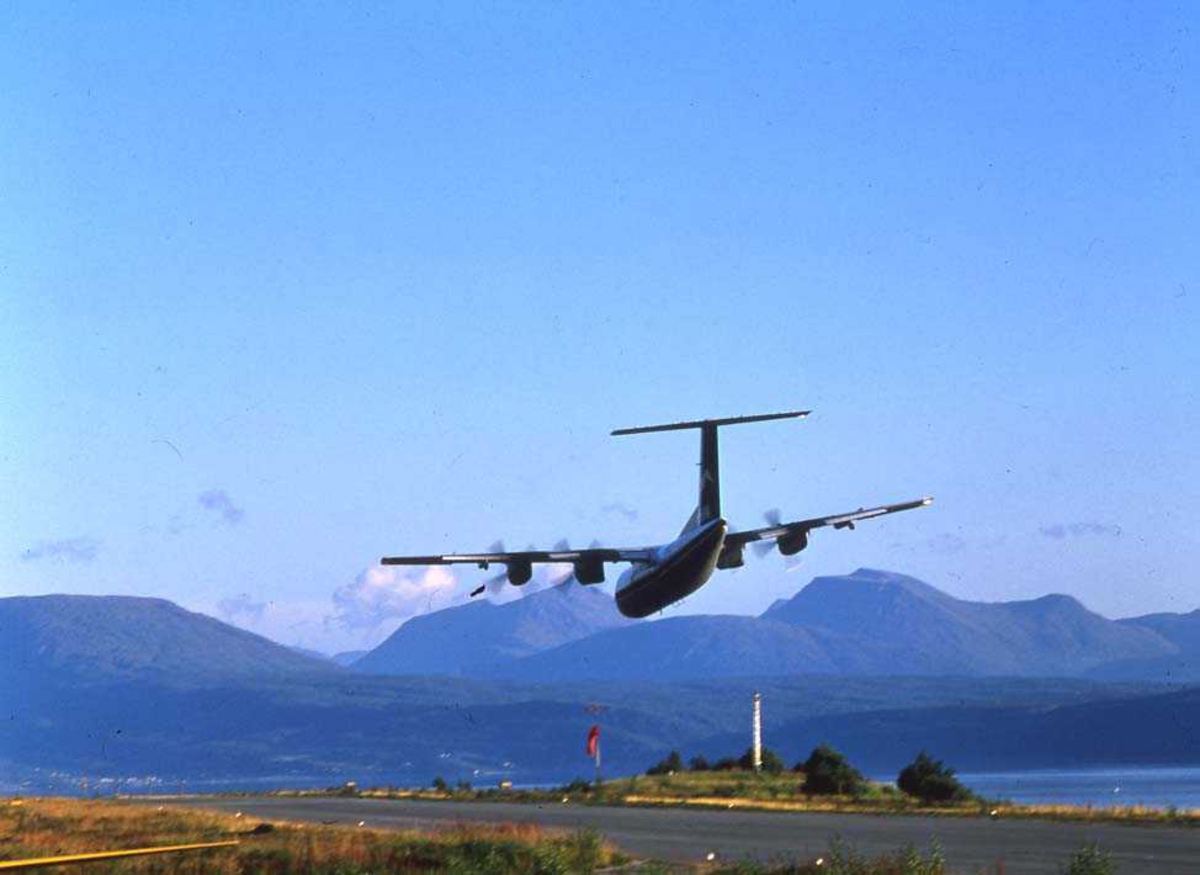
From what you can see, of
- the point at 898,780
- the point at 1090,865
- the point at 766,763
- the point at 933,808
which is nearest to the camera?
the point at 1090,865

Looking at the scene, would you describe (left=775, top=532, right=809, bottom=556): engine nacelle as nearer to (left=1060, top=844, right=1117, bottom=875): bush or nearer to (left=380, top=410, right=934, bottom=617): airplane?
(left=380, top=410, right=934, bottom=617): airplane

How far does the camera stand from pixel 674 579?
72812mm

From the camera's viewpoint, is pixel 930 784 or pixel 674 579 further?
pixel 930 784

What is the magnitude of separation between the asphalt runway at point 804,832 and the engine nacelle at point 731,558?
10248mm

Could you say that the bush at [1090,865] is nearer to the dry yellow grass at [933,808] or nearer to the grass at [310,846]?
the grass at [310,846]

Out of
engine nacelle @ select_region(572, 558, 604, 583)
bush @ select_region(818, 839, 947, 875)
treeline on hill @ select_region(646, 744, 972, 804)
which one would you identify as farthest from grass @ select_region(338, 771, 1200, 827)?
bush @ select_region(818, 839, 947, 875)

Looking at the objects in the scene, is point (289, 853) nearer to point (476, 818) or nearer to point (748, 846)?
point (748, 846)

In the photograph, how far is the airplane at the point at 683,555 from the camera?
71.1 meters

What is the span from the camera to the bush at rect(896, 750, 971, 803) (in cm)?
8694

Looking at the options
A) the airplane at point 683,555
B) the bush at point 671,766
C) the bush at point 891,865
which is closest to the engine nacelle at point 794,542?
the airplane at point 683,555

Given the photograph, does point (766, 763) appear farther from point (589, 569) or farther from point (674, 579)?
point (674, 579)

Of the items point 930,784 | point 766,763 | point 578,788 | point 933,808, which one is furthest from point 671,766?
point 933,808

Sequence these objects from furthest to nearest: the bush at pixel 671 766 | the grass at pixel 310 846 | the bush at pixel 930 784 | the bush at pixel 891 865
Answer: the bush at pixel 671 766
the bush at pixel 930 784
the grass at pixel 310 846
the bush at pixel 891 865

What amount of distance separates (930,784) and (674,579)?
22.7 meters
